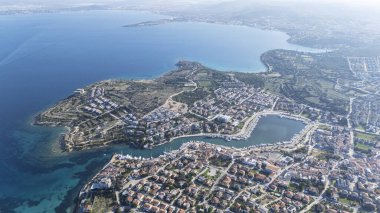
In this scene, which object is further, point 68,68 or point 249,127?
point 68,68

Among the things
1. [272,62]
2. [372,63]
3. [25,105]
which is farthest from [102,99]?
[372,63]

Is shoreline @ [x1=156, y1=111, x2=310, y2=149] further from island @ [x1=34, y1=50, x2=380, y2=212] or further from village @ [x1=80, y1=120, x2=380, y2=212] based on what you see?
village @ [x1=80, y1=120, x2=380, y2=212]

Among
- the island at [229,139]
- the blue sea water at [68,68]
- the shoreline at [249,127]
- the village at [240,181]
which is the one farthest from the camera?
the shoreline at [249,127]

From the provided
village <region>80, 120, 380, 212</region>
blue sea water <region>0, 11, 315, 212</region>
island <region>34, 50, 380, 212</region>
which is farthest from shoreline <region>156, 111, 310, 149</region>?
village <region>80, 120, 380, 212</region>

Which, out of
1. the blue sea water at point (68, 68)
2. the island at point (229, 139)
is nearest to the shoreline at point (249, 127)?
the island at point (229, 139)

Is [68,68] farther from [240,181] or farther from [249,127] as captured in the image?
[240,181]

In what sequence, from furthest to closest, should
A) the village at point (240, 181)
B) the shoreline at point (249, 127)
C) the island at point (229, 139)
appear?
the shoreline at point (249, 127) < the island at point (229, 139) < the village at point (240, 181)

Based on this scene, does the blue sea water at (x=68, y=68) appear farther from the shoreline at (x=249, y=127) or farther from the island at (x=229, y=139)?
the island at (x=229, y=139)

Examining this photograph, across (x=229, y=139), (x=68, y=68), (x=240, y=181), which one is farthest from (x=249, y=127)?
(x=68, y=68)
